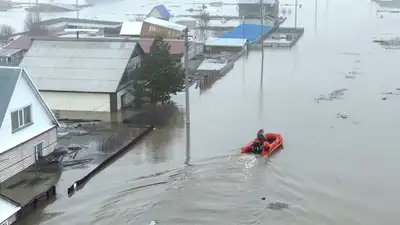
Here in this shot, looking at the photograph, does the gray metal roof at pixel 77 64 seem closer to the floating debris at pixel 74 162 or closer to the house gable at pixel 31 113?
the house gable at pixel 31 113

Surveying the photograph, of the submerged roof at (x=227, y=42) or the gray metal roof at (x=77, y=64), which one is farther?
the submerged roof at (x=227, y=42)

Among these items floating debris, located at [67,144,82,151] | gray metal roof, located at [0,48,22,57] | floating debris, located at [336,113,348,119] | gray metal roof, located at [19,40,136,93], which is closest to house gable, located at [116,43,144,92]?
gray metal roof, located at [19,40,136,93]

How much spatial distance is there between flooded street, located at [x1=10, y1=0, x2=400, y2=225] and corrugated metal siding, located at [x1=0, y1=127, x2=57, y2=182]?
1.40 metres

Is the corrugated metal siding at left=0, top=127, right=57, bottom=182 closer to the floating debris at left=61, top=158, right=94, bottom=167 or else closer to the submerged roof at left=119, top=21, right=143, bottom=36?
the floating debris at left=61, top=158, right=94, bottom=167

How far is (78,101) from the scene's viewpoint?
16094 millimetres

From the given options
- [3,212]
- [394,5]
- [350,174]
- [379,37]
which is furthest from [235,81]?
[394,5]

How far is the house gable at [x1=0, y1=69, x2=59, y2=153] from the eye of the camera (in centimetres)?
1045

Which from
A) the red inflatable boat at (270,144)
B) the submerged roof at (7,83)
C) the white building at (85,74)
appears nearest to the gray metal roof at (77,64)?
the white building at (85,74)

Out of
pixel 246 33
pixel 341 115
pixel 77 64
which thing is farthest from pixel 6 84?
pixel 246 33

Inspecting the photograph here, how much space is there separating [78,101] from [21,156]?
530 centimetres

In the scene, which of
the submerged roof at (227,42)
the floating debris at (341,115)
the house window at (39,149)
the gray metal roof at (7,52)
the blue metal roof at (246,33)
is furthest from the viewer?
the blue metal roof at (246,33)

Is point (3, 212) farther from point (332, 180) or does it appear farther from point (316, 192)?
point (332, 180)

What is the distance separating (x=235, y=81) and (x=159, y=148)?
30.7 ft

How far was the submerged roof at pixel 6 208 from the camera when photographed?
26.7 feet
